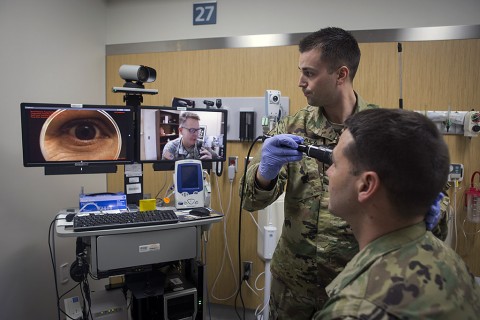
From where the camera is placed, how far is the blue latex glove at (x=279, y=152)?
48.2 inches

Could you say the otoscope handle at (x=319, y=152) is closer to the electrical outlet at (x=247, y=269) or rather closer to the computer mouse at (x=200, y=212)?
the computer mouse at (x=200, y=212)

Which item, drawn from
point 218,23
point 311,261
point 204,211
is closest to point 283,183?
point 311,261

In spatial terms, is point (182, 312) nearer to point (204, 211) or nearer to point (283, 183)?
point (204, 211)

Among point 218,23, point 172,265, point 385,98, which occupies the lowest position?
point 172,265

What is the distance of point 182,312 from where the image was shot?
1.98 m

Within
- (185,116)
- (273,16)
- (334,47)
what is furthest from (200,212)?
(273,16)

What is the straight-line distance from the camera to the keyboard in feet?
5.46

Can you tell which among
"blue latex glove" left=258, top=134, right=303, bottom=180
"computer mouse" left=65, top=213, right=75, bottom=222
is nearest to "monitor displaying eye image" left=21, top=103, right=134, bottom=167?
"computer mouse" left=65, top=213, right=75, bottom=222

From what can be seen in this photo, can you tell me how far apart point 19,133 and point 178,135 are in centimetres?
102

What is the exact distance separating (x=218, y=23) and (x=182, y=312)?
2210mm

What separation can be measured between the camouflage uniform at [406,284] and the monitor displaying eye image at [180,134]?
1.60 m

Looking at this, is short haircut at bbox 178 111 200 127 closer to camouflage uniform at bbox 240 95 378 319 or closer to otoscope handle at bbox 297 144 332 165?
camouflage uniform at bbox 240 95 378 319

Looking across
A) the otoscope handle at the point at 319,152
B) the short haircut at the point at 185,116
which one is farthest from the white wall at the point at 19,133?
the otoscope handle at the point at 319,152

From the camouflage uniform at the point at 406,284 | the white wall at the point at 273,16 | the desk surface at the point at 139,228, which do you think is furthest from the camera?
the white wall at the point at 273,16
